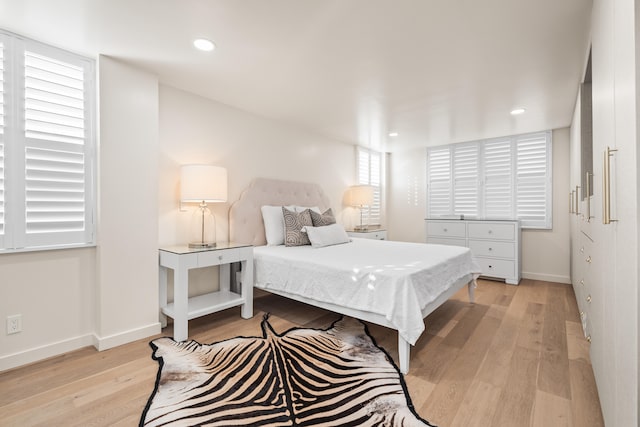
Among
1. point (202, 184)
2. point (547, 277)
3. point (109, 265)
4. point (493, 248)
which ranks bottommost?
point (547, 277)

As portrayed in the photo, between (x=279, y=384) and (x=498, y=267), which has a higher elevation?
(x=498, y=267)

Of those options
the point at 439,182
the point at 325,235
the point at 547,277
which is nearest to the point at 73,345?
the point at 325,235

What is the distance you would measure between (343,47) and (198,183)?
1.66 m

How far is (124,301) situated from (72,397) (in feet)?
2.69

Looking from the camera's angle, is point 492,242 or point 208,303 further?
point 492,242

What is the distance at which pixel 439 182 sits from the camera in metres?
5.67

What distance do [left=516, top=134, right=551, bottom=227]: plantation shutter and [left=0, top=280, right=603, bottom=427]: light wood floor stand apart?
6.45 ft

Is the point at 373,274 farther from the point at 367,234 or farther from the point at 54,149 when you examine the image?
the point at 367,234

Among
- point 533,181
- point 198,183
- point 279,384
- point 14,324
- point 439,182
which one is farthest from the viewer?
point 439,182

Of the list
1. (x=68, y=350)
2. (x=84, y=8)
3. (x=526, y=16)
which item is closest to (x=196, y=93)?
(x=84, y=8)

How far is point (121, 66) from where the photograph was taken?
8.22ft

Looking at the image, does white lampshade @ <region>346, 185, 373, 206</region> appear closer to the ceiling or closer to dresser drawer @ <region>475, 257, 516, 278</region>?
the ceiling

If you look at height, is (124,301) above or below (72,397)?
above

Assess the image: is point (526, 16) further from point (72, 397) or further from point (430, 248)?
point (72, 397)
